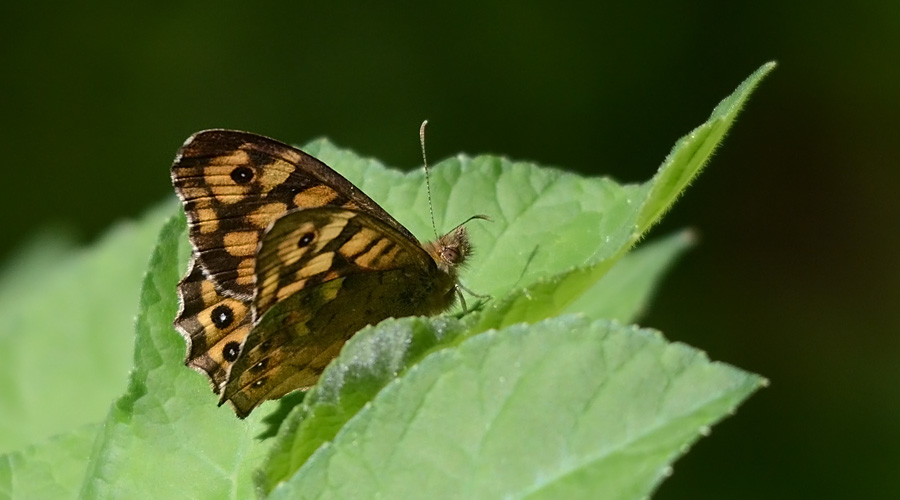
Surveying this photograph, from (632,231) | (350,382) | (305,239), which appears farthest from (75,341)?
(632,231)

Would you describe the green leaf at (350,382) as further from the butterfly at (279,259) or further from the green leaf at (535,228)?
the butterfly at (279,259)

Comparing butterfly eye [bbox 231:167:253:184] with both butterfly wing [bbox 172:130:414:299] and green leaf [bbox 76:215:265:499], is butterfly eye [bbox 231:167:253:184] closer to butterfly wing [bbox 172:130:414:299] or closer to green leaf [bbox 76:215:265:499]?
butterfly wing [bbox 172:130:414:299]

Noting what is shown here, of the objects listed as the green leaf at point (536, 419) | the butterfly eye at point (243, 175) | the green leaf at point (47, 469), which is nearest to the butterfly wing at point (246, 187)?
the butterfly eye at point (243, 175)

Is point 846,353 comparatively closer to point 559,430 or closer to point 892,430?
point 892,430

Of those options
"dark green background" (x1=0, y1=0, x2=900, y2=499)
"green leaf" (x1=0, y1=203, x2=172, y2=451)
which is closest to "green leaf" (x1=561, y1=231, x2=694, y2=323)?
"green leaf" (x1=0, y1=203, x2=172, y2=451)

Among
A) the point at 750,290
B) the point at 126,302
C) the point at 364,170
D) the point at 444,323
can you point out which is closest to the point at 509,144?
the point at 750,290

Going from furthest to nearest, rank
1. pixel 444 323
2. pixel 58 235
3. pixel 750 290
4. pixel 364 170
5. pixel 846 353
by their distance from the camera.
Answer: pixel 750 290 → pixel 846 353 → pixel 58 235 → pixel 364 170 → pixel 444 323

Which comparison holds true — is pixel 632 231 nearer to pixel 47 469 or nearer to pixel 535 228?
pixel 535 228
